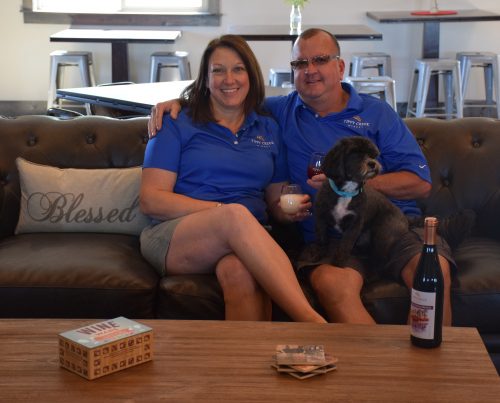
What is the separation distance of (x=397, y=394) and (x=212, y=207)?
3.74ft

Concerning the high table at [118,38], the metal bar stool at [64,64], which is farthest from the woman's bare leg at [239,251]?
the metal bar stool at [64,64]

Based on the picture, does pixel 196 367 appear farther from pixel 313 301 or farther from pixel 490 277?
pixel 490 277

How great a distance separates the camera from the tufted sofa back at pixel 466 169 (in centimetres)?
296

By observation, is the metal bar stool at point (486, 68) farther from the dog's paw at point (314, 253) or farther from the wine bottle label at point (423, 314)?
the wine bottle label at point (423, 314)

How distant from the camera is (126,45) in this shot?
7.31m

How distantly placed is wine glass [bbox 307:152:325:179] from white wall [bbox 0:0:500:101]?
A: 5331 millimetres

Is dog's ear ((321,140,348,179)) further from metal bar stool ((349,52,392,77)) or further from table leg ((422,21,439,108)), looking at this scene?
table leg ((422,21,439,108))

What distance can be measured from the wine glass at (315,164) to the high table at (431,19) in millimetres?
4762

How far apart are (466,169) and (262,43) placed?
5.17 metres

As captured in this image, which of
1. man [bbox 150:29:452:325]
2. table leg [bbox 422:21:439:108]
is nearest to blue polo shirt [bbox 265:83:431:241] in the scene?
man [bbox 150:29:452:325]

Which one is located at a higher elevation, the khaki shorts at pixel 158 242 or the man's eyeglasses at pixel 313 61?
the man's eyeglasses at pixel 313 61

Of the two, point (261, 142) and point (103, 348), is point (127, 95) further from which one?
point (103, 348)

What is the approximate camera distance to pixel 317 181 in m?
2.62

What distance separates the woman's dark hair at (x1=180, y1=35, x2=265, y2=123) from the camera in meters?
Result: 2.78
